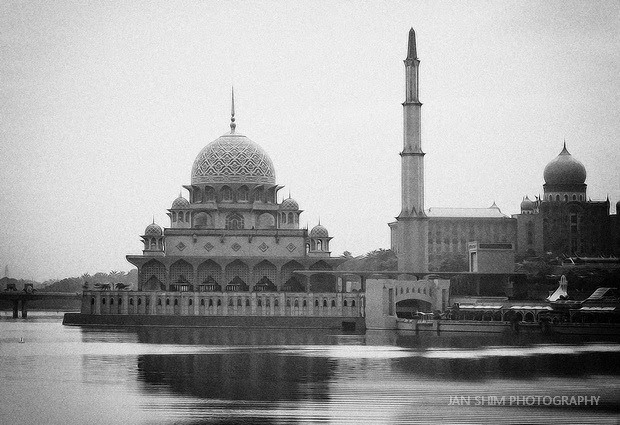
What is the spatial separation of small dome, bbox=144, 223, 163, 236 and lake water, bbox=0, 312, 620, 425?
2524 centimetres

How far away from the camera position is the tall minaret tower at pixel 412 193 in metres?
78.4

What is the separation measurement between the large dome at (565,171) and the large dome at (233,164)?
29.0 meters

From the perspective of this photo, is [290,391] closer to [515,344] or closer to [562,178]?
[515,344]

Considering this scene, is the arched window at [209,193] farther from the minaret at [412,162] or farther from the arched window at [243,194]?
the minaret at [412,162]

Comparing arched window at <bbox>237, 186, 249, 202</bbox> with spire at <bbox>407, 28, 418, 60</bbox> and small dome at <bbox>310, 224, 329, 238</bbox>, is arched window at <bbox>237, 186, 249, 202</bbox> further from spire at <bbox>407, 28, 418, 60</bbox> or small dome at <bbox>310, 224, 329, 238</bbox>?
spire at <bbox>407, 28, 418, 60</bbox>

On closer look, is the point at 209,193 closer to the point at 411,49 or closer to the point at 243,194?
the point at 243,194

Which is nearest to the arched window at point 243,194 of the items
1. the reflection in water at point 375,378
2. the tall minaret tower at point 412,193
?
the tall minaret tower at point 412,193

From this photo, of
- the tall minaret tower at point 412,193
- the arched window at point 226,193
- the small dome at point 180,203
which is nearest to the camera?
the tall minaret tower at point 412,193

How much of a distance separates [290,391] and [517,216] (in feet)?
245

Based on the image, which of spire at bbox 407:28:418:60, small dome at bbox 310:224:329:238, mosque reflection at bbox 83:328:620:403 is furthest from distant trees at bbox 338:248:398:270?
mosque reflection at bbox 83:328:620:403

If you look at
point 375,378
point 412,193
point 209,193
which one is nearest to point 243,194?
point 209,193

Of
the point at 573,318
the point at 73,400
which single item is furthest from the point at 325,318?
the point at 73,400

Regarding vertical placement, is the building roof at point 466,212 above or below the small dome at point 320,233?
above

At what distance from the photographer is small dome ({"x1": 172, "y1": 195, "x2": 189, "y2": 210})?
3305 inches
